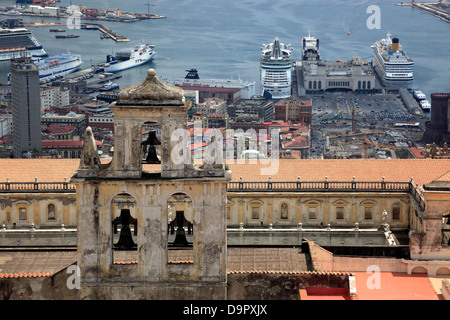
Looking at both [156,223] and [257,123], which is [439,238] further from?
[257,123]

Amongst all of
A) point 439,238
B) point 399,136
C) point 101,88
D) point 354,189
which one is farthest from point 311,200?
point 101,88

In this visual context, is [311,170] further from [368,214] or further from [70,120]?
[70,120]

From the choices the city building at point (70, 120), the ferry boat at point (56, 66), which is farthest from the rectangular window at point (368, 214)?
the ferry boat at point (56, 66)

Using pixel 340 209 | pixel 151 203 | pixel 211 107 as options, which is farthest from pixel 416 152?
pixel 151 203

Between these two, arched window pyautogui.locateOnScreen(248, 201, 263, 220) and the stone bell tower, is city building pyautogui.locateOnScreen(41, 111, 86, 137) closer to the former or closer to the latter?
arched window pyautogui.locateOnScreen(248, 201, 263, 220)

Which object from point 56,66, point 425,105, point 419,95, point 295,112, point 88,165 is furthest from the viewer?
point 56,66

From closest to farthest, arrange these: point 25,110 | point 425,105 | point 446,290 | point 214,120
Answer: point 446,290 → point 25,110 → point 214,120 → point 425,105

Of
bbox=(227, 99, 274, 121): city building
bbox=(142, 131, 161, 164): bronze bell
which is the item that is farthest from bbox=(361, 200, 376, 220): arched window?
bbox=(227, 99, 274, 121): city building
